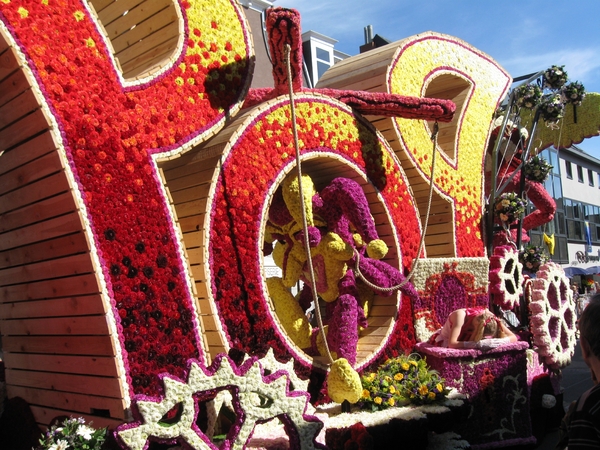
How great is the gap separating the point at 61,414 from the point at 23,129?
185 centimetres

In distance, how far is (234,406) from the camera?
382 cm

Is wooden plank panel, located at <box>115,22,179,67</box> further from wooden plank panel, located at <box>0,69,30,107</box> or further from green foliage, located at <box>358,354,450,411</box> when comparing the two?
green foliage, located at <box>358,354,450,411</box>

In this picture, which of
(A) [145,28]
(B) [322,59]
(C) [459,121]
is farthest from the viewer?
(B) [322,59]

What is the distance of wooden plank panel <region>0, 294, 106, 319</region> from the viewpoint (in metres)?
3.81

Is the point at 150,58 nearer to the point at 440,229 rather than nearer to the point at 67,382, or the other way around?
the point at 67,382

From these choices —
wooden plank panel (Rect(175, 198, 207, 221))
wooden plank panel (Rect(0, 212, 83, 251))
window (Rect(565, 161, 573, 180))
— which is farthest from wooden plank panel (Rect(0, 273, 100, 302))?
window (Rect(565, 161, 573, 180))

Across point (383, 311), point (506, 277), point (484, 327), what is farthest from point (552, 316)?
point (383, 311)

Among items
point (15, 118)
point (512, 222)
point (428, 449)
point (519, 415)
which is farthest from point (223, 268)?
point (512, 222)

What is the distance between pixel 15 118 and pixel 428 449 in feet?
12.8

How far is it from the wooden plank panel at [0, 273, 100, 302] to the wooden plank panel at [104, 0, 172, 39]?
2151mm

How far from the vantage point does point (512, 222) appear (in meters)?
7.90

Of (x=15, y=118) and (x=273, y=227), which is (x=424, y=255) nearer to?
(x=273, y=227)

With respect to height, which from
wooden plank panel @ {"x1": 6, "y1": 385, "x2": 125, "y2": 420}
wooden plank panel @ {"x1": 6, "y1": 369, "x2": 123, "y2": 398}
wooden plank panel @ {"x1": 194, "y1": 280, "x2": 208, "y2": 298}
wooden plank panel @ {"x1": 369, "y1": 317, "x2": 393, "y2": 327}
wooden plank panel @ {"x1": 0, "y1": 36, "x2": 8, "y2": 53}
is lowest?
wooden plank panel @ {"x1": 6, "y1": 385, "x2": 125, "y2": 420}

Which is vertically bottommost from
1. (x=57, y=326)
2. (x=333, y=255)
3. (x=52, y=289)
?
(x=57, y=326)
